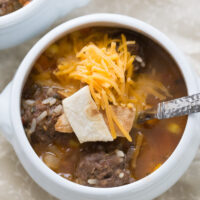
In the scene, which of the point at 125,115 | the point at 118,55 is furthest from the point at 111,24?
the point at 125,115

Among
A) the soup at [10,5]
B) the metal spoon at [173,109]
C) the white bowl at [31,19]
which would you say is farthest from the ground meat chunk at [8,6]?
the metal spoon at [173,109]

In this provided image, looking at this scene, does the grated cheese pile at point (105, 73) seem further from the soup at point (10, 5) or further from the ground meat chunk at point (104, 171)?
the soup at point (10, 5)

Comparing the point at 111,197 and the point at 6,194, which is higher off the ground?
the point at 111,197

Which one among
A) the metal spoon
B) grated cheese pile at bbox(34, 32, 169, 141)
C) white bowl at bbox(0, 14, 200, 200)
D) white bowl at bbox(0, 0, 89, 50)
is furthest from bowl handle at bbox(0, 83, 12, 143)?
the metal spoon

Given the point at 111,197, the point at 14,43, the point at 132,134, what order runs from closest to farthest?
the point at 111,197
the point at 132,134
the point at 14,43

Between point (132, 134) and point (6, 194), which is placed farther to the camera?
point (6, 194)

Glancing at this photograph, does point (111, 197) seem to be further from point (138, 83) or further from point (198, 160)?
point (198, 160)

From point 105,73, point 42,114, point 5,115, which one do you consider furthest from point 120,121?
point 5,115

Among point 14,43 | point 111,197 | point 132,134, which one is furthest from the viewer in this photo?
point 14,43

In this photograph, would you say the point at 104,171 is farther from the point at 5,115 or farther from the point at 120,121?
the point at 5,115
